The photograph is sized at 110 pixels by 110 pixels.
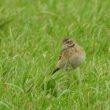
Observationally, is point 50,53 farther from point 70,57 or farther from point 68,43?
point 70,57

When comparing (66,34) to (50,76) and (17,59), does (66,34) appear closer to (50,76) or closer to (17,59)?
(17,59)

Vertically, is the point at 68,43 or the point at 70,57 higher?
the point at 68,43

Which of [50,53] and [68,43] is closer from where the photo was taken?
[68,43]

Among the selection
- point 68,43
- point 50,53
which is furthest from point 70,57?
point 50,53

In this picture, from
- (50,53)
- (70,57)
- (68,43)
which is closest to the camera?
(70,57)

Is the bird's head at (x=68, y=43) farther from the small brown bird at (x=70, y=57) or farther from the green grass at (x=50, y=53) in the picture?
the green grass at (x=50, y=53)

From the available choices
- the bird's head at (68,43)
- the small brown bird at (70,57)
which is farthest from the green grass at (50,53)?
the bird's head at (68,43)

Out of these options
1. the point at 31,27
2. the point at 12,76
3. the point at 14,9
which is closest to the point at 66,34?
the point at 31,27
